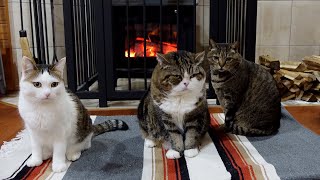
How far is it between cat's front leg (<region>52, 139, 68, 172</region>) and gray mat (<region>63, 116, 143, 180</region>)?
0.04 m

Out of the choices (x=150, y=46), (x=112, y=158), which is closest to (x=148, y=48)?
(x=150, y=46)

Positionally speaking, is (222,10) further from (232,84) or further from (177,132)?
(177,132)

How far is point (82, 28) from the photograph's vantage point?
2.41 meters

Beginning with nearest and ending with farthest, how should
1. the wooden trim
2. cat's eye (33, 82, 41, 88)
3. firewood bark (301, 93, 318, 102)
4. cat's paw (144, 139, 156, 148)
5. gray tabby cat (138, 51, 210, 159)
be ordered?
1. cat's eye (33, 82, 41, 88)
2. gray tabby cat (138, 51, 210, 159)
3. cat's paw (144, 139, 156, 148)
4. firewood bark (301, 93, 318, 102)
5. the wooden trim

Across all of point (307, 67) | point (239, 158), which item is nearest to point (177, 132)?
point (239, 158)

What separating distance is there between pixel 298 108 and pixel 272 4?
1.04 meters

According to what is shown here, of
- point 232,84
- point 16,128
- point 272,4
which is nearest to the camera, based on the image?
point 232,84

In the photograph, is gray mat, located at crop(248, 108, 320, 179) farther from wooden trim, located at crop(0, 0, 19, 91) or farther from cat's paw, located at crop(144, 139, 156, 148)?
wooden trim, located at crop(0, 0, 19, 91)

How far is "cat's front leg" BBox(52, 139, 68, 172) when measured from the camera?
1.27 meters

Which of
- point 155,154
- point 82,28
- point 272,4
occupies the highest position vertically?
point 272,4

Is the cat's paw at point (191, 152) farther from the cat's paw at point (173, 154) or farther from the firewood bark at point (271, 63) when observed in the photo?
the firewood bark at point (271, 63)

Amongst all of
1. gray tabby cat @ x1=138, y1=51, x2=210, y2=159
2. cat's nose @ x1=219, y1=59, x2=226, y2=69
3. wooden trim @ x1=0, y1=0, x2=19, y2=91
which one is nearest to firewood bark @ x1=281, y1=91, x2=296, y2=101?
cat's nose @ x1=219, y1=59, x2=226, y2=69

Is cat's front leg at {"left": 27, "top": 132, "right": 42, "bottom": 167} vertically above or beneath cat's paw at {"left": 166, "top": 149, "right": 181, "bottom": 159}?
above

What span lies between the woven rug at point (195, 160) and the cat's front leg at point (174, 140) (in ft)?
0.11
